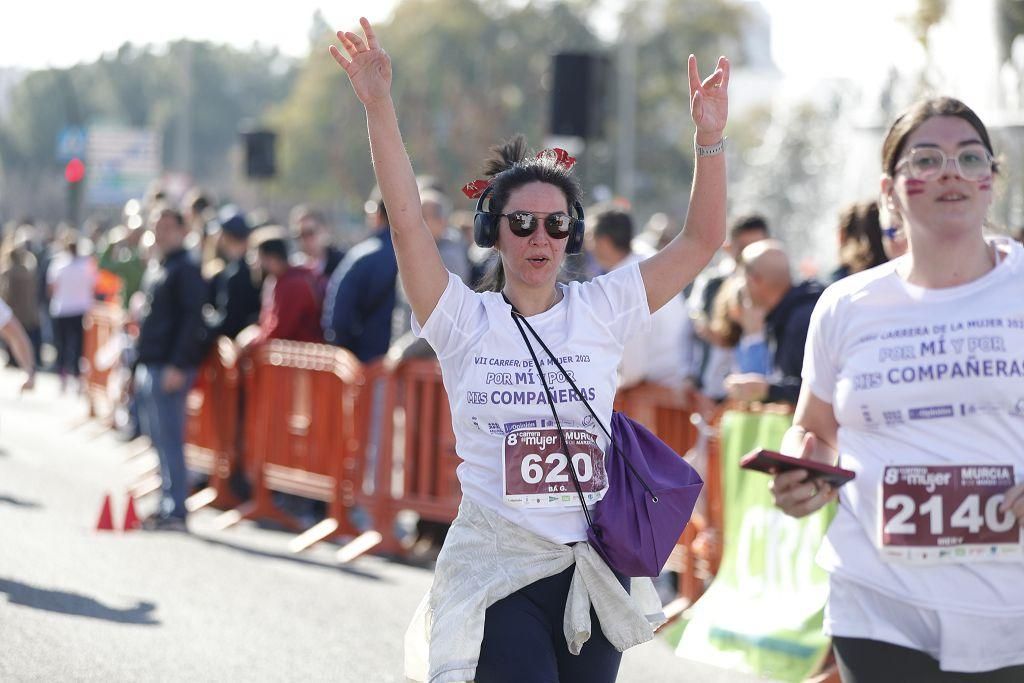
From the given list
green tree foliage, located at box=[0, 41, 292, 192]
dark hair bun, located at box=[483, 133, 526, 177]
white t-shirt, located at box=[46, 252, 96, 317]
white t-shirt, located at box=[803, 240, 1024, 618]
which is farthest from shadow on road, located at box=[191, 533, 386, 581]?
green tree foliage, located at box=[0, 41, 292, 192]

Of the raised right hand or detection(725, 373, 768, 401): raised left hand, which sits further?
detection(725, 373, 768, 401): raised left hand

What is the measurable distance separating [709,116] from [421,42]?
191 feet

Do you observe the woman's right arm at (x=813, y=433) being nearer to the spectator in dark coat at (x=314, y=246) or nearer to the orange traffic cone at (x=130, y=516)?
the orange traffic cone at (x=130, y=516)

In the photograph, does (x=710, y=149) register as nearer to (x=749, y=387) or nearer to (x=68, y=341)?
(x=749, y=387)

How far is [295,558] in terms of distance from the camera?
9617 mm

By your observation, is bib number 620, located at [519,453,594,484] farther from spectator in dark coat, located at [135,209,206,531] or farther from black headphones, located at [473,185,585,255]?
spectator in dark coat, located at [135,209,206,531]

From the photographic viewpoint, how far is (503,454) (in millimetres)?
3852

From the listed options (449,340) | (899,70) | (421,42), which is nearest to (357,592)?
(449,340)

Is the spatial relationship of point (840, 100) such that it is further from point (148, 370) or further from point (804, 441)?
point (804, 441)

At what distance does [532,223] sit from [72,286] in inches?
684

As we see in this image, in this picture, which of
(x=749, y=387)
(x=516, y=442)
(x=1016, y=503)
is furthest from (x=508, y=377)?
(x=749, y=387)

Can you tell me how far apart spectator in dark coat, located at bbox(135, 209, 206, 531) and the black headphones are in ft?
21.8

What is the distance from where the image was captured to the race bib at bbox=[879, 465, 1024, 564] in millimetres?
3414

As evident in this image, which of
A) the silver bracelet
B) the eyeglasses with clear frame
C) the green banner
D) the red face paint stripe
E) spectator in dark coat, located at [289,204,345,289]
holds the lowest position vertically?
the green banner
